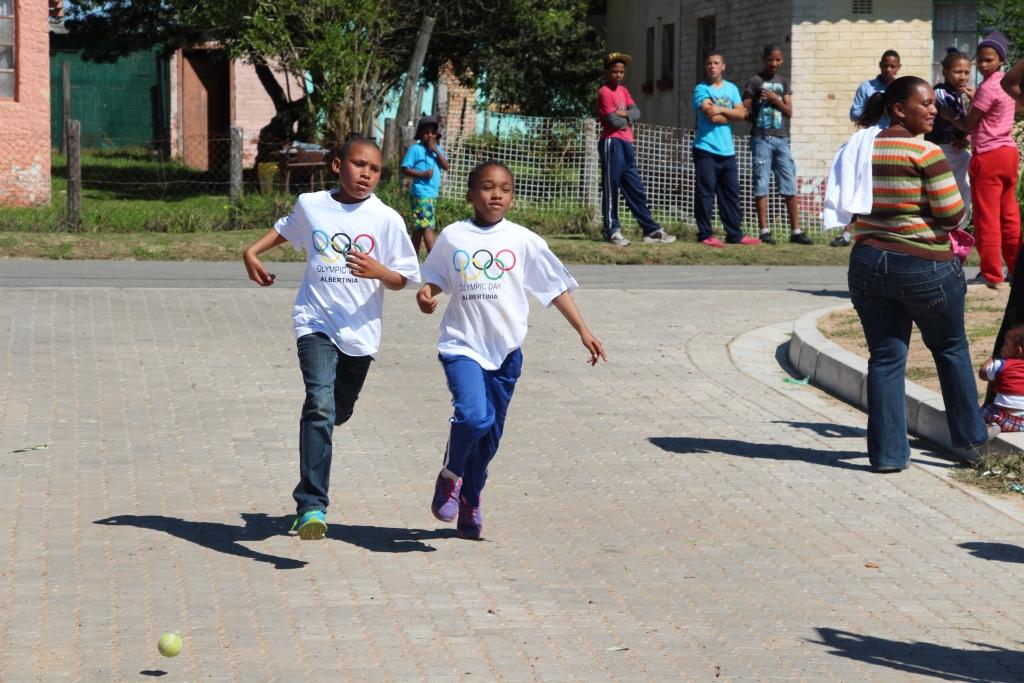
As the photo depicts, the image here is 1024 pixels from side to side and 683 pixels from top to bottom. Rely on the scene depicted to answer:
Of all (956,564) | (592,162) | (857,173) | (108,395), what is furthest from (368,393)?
(592,162)

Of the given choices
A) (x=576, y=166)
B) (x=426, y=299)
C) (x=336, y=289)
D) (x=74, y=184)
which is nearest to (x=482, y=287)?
(x=426, y=299)

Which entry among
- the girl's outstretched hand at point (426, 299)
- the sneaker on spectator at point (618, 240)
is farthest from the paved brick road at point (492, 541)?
the sneaker on spectator at point (618, 240)

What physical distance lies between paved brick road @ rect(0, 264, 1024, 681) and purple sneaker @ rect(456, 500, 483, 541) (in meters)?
0.08

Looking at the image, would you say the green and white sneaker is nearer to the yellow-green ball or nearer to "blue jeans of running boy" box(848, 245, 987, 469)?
the yellow-green ball

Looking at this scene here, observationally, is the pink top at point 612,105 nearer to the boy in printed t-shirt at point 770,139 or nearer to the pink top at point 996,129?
the boy in printed t-shirt at point 770,139

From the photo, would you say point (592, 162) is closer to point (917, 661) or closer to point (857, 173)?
point (857, 173)

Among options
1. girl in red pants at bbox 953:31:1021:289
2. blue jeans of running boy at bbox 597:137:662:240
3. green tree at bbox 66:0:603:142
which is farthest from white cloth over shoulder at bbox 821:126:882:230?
green tree at bbox 66:0:603:142

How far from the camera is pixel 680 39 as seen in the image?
2872 centimetres

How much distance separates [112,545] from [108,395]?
3.38m

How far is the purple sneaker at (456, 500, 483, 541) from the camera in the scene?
6.59 m

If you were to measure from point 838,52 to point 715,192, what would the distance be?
5.94 meters

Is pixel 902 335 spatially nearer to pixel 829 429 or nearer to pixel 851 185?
pixel 851 185

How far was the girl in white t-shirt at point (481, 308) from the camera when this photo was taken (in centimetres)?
640

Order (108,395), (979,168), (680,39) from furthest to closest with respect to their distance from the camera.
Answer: (680,39) → (979,168) → (108,395)
